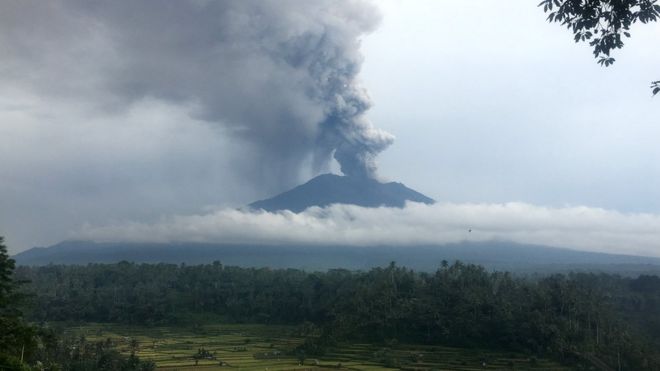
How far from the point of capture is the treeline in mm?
46250

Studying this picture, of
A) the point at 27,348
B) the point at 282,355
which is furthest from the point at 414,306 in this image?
the point at 27,348

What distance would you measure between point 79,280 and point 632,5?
318 feet

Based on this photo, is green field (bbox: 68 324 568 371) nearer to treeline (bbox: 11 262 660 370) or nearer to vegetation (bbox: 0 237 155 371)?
treeline (bbox: 11 262 660 370)

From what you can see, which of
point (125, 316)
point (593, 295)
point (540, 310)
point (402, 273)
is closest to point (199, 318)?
point (125, 316)

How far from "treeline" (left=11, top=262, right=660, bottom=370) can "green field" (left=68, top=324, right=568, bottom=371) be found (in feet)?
9.20

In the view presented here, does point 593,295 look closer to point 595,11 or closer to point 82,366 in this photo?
point 82,366

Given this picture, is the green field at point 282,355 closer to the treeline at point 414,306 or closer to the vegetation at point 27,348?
the treeline at point 414,306

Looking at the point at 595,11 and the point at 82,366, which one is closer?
the point at 595,11

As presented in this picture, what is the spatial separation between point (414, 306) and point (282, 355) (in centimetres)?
1613

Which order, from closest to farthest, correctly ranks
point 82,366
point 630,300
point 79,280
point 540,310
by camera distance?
point 82,366
point 540,310
point 630,300
point 79,280

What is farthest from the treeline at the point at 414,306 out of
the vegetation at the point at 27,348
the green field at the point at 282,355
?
the vegetation at the point at 27,348

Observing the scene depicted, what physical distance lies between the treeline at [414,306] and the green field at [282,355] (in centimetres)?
280

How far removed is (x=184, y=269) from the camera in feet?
313

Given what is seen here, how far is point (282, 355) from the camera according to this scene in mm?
45156
